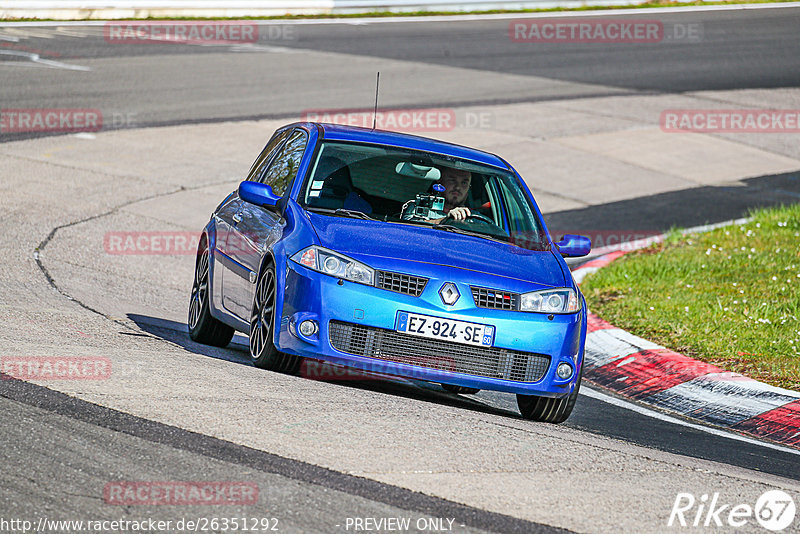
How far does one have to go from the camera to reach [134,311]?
31.8 feet

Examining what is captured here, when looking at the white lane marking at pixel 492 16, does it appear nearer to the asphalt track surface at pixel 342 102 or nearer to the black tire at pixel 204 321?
the asphalt track surface at pixel 342 102

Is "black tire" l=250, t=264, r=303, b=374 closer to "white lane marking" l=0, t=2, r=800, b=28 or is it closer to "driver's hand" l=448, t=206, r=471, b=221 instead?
"driver's hand" l=448, t=206, r=471, b=221

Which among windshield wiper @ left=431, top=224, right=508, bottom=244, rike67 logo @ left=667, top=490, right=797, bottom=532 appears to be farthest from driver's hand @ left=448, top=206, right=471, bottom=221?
rike67 logo @ left=667, top=490, right=797, bottom=532

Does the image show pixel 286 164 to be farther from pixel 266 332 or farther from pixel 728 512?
pixel 728 512

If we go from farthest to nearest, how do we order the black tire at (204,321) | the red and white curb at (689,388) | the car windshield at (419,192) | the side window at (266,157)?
the side window at (266,157) < the black tire at (204,321) < the red and white curb at (689,388) < the car windshield at (419,192)

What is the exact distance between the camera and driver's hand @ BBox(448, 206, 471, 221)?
795 centimetres

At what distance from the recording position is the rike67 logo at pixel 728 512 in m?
5.04

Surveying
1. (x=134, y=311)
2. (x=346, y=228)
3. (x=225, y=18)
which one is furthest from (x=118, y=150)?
(x=225, y=18)

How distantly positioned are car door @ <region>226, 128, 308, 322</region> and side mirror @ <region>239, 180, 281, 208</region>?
0.32ft

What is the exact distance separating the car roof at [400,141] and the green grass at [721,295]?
96.9 inches

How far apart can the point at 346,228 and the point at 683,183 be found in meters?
11.6

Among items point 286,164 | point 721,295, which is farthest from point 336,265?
point 721,295

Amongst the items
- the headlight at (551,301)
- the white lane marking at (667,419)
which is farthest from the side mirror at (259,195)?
the white lane marking at (667,419)

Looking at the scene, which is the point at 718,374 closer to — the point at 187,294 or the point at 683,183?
the point at 187,294
